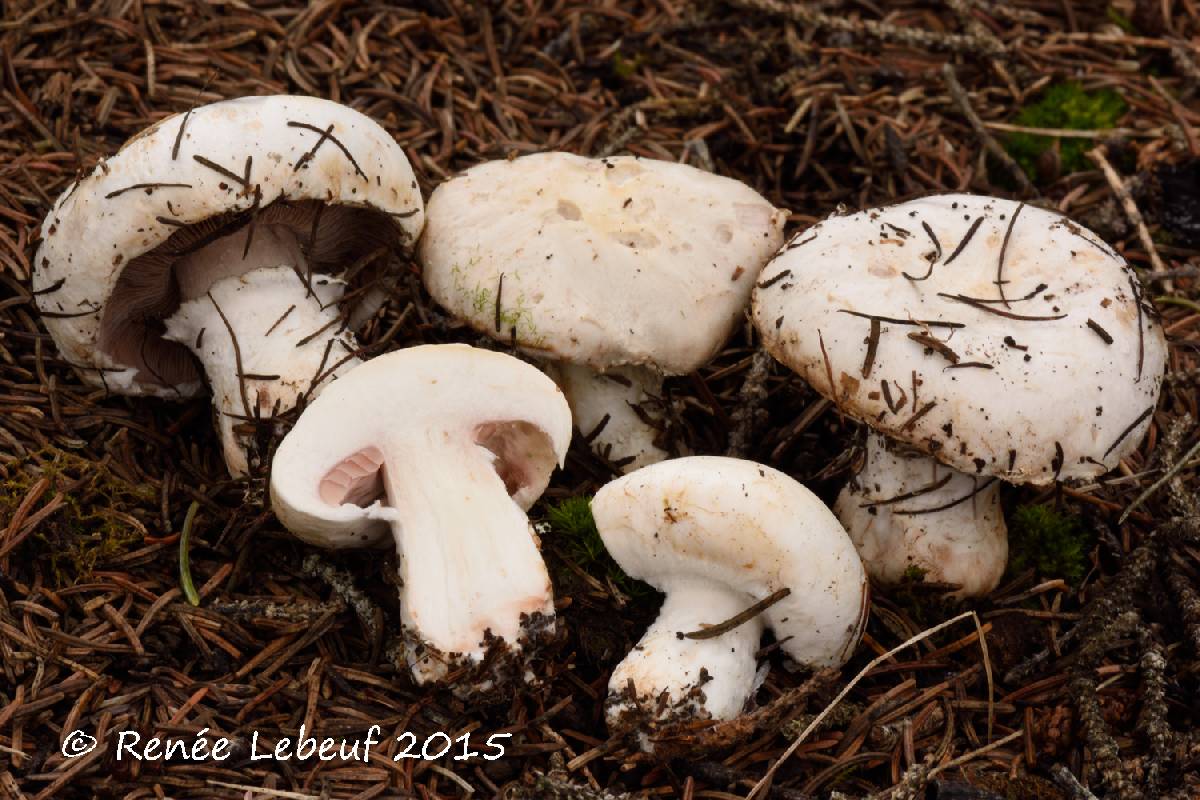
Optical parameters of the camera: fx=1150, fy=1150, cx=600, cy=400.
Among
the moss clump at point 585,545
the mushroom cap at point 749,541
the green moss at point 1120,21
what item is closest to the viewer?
the mushroom cap at point 749,541

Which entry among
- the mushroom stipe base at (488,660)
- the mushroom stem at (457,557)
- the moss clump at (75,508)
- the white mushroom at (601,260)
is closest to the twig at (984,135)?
the white mushroom at (601,260)

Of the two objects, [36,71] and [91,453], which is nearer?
[91,453]

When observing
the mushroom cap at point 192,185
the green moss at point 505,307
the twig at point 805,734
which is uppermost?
the mushroom cap at point 192,185

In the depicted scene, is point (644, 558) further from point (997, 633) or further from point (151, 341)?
point (151, 341)

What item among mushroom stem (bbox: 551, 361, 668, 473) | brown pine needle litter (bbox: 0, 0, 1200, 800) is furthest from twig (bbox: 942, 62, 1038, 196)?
mushroom stem (bbox: 551, 361, 668, 473)

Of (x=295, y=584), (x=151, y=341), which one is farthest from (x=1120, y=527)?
(x=151, y=341)

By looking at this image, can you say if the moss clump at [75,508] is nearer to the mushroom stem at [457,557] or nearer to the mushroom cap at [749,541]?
the mushroom stem at [457,557]
